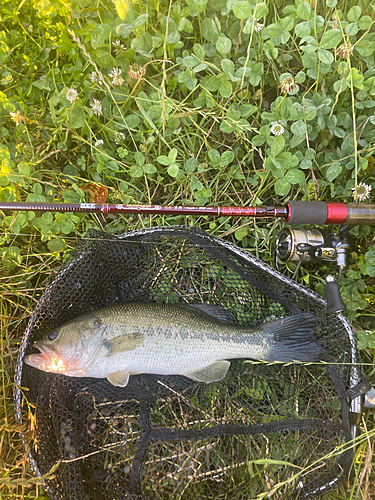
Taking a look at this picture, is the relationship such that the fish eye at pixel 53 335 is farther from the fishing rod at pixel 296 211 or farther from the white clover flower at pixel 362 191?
the white clover flower at pixel 362 191

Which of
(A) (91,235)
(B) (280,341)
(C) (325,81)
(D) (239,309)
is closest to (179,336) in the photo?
(D) (239,309)

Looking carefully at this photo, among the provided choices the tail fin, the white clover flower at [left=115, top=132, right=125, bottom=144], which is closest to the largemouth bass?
the tail fin

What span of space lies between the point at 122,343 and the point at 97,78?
1.75 m

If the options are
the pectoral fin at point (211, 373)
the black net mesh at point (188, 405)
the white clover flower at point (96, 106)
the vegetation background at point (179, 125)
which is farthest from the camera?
the white clover flower at point (96, 106)

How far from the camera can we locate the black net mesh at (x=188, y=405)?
1801 mm

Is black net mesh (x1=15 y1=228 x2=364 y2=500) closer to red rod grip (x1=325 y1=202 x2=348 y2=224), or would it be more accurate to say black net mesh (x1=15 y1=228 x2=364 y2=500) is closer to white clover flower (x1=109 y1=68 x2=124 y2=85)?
red rod grip (x1=325 y1=202 x2=348 y2=224)

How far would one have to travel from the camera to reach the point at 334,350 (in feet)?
6.56

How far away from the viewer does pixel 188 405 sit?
1932mm

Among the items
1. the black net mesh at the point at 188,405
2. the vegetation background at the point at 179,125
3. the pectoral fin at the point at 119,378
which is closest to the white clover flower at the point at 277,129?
the vegetation background at the point at 179,125

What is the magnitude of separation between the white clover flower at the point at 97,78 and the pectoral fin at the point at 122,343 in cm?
169

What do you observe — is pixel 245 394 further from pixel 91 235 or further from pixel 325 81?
pixel 325 81

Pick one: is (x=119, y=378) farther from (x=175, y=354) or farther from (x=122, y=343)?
(x=175, y=354)

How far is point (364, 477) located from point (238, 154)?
88.8 inches

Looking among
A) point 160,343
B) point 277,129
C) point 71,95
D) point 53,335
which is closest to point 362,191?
point 277,129
